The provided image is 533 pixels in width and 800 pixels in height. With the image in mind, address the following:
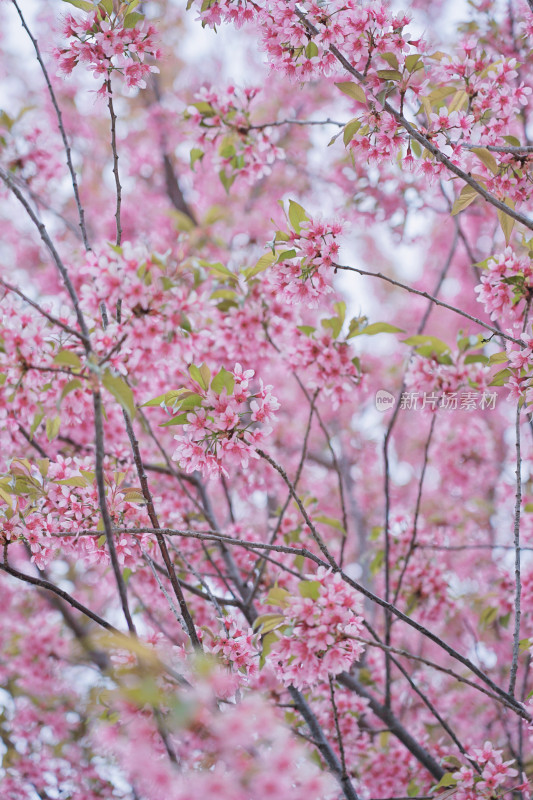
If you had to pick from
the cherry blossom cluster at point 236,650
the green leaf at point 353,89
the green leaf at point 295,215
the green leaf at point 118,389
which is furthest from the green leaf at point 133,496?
the green leaf at point 353,89

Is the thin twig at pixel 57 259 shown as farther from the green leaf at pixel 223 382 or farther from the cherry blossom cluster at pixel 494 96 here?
the cherry blossom cluster at pixel 494 96

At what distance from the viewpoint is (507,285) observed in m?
2.02

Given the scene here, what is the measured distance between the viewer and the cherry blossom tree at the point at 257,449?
1.51m

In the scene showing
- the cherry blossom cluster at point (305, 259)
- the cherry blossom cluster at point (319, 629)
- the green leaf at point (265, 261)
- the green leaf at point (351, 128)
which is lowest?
the cherry blossom cluster at point (319, 629)

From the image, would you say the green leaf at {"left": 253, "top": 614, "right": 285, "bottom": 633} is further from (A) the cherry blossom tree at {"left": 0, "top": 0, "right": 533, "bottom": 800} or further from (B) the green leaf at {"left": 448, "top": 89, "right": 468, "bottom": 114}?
(B) the green leaf at {"left": 448, "top": 89, "right": 468, "bottom": 114}

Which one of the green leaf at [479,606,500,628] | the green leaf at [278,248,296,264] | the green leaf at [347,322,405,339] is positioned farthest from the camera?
the green leaf at [479,606,500,628]

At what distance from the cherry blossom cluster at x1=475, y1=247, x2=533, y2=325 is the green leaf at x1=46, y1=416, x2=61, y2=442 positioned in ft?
4.85

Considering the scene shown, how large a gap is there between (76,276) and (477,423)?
3.12 m

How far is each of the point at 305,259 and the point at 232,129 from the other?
1086 mm

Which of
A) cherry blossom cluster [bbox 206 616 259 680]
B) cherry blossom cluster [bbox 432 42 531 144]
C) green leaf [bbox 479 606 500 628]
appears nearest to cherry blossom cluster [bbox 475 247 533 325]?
cherry blossom cluster [bbox 432 42 531 144]

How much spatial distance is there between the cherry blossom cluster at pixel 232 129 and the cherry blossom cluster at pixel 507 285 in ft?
3.93

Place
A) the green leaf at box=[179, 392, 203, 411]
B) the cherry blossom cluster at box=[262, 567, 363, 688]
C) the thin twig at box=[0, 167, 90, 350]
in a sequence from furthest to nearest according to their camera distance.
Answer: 1. the green leaf at box=[179, 392, 203, 411]
2. the cherry blossom cluster at box=[262, 567, 363, 688]
3. the thin twig at box=[0, 167, 90, 350]

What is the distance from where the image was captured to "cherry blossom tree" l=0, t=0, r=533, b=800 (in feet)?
4.97

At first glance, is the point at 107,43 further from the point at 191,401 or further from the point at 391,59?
the point at 191,401
